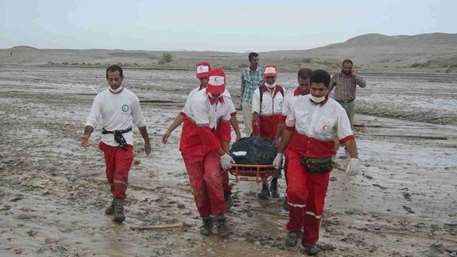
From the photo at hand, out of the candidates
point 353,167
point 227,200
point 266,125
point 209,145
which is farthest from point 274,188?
point 353,167

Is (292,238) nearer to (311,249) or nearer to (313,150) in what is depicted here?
(311,249)

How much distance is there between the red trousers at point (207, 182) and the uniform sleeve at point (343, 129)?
146cm

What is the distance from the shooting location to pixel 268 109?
29.1 ft

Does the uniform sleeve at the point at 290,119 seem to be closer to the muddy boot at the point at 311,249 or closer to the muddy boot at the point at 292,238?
the muddy boot at the point at 292,238

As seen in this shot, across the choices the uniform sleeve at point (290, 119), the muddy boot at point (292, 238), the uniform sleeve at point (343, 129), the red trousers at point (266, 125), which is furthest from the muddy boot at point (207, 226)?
the red trousers at point (266, 125)

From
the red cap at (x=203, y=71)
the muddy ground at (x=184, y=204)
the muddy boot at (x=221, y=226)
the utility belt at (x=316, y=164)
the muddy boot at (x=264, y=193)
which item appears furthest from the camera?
the muddy boot at (x=264, y=193)

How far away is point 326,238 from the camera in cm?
691

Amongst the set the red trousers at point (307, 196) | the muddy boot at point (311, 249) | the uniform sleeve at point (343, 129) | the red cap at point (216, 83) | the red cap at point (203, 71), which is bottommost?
the muddy boot at point (311, 249)

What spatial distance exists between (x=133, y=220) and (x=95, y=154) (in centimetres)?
451

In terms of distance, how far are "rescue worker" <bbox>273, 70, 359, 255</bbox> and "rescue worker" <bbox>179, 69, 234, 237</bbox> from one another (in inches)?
33.4

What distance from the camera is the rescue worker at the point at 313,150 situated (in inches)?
244

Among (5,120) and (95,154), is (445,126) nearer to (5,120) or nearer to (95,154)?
(95,154)

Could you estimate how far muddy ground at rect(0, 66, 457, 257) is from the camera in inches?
260

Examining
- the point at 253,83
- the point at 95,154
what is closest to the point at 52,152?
the point at 95,154
